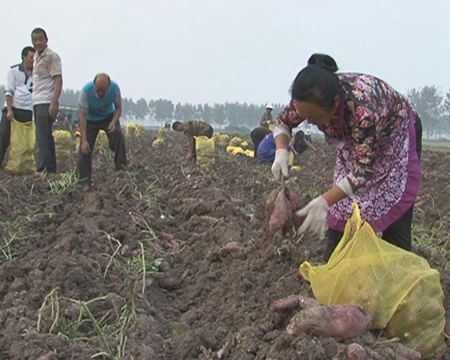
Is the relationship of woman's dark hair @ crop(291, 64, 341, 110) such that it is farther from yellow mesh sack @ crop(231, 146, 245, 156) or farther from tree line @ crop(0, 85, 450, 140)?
tree line @ crop(0, 85, 450, 140)

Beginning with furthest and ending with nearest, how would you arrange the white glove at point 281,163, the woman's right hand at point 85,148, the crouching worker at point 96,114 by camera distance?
1. the woman's right hand at point 85,148
2. the crouching worker at point 96,114
3. the white glove at point 281,163

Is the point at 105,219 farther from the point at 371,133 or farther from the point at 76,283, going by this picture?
the point at 371,133

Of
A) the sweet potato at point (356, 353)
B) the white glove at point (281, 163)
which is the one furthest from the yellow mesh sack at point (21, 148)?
the sweet potato at point (356, 353)

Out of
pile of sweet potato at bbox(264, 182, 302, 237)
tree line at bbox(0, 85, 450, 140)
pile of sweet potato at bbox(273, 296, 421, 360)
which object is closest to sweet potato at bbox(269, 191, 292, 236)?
pile of sweet potato at bbox(264, 182, 302, 237)

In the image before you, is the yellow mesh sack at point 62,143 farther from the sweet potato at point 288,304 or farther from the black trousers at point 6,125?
the sweet potato at point 288,304

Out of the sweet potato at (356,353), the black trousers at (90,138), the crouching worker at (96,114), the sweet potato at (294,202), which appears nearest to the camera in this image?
the sweet potato at (356,353)

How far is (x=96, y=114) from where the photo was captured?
20.2 ft

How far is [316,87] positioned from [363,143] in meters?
0.36

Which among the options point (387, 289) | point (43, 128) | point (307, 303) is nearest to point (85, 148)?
point (43, 128)

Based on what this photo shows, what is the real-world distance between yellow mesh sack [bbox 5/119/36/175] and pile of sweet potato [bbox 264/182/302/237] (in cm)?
462

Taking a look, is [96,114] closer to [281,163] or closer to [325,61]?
[281,163]

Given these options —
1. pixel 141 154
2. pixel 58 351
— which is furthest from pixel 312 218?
pixel 141 154

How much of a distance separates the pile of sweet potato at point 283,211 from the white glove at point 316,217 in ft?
0.62

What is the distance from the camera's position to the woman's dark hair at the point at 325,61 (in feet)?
8.50
